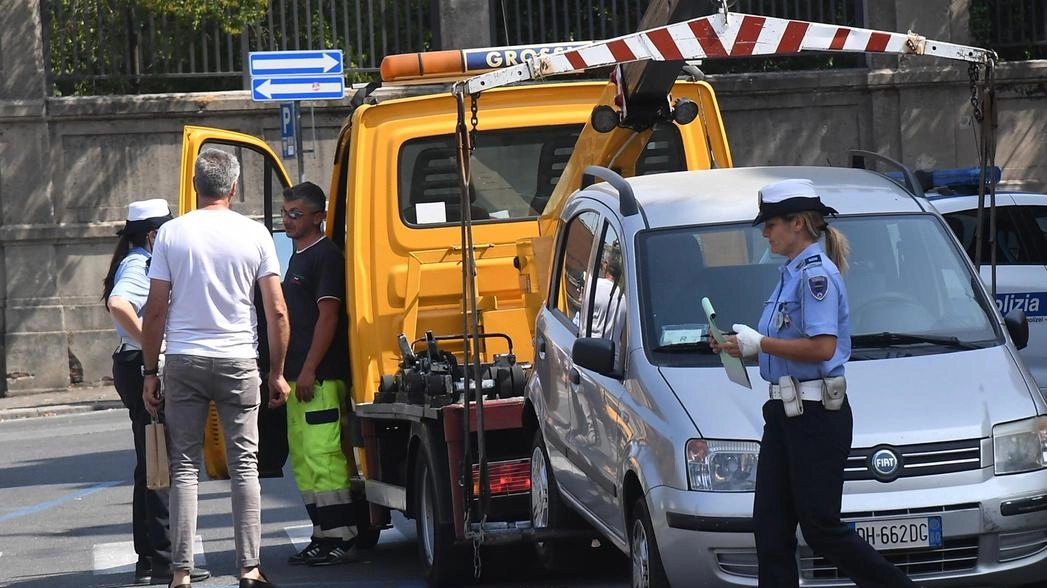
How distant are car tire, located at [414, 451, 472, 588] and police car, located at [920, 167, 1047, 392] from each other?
15.8 ft

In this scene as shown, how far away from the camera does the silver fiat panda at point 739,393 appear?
5.82 metres

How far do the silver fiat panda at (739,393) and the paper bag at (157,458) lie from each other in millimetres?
1677

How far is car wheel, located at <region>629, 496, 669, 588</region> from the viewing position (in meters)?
5.96

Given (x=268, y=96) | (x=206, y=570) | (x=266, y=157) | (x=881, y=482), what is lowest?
(x=206, y=570)

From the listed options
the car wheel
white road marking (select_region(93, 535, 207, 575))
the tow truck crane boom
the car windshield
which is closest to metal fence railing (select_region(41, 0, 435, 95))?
white road marking (select_region(93, 535, 207, 575))

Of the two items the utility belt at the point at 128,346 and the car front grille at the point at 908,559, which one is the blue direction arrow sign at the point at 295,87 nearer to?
the utility belt at the point at 128,346

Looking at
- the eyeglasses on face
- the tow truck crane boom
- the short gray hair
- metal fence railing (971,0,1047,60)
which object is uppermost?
metal fence railing (971,0,1047,60)

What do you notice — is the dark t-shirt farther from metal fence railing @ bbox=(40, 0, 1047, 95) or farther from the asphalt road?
metal fence railing @ bbox=(40, 0, 1047, 95)

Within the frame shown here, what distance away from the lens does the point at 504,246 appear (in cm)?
892

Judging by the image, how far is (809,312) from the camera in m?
5.51

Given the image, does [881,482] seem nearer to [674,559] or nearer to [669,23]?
[674,559]

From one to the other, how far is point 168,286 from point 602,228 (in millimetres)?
1932

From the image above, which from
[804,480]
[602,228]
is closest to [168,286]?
[602,228]

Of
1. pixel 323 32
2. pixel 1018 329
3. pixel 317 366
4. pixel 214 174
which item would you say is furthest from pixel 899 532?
pixel 323 32
